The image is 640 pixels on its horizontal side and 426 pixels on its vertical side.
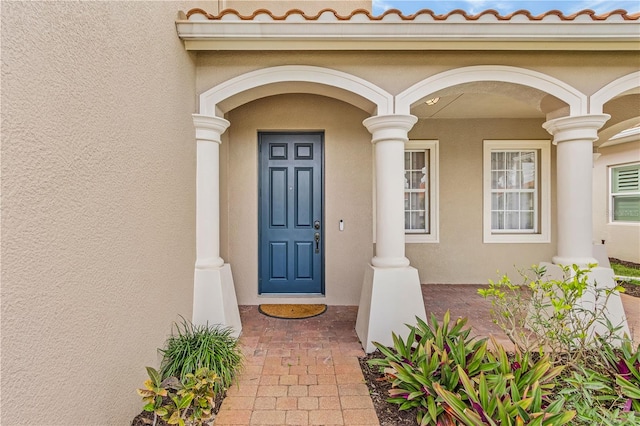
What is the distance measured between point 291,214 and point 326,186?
0.71m

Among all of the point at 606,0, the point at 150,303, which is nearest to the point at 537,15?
the point at 606,0

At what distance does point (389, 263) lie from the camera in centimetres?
346

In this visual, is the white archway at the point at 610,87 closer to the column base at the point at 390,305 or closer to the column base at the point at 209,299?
the column base at the point at 390,305

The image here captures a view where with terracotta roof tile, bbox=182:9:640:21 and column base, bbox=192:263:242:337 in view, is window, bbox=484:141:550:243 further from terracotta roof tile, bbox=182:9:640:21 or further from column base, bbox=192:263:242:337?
column base, bbox=192:263:242:337

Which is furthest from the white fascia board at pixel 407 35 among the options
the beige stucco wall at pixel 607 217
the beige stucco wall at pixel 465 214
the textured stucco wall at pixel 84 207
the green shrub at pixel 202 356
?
the beige stucco wall at pixel 607 217

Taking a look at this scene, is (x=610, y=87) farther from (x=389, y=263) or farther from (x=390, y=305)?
(x=390, y=305)

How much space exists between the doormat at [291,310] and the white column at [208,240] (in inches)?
34.2

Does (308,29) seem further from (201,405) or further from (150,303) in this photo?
(201,405)

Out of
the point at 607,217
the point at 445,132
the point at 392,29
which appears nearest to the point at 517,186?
the point at 445,132

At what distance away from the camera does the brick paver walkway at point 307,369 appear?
2388mm

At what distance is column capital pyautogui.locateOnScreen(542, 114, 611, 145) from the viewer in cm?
346

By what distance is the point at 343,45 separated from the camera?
3.30 meters

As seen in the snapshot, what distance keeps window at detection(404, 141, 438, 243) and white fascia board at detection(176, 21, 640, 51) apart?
271 cm

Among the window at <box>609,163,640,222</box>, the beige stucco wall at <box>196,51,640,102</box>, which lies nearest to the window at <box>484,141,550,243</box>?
the beige stucco wall at <box>196,51,640,102</box>
